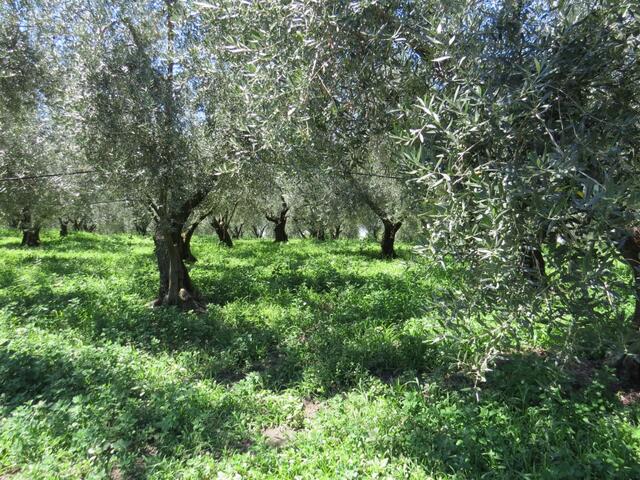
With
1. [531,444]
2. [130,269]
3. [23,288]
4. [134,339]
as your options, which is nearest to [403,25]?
[531,444]

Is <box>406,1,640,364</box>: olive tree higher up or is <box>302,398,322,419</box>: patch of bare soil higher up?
<box>406,1,640,364</box>: olive tree

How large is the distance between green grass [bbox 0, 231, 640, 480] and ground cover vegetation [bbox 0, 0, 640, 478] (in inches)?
1.2

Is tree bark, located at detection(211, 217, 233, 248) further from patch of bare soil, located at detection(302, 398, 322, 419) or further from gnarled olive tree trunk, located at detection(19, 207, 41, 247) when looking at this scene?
patch of bare soil, located at detection(302, 398, 322, 419)

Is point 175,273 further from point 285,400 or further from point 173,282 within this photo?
point 285,400

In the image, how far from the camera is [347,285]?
32.0 feet

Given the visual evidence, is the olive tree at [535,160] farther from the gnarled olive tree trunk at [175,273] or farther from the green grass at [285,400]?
the gnarled olive tree trunk at [175,273]

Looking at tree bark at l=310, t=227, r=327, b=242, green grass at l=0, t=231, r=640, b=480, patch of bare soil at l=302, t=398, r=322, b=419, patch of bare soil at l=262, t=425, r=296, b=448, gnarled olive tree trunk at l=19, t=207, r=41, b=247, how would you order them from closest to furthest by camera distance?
green grass at l=0, t=231, r=640, b=480, patch of bare soil at l=262, t=425, r=296, b=448, patch of bare soil at l=302, t=398, r=322, b=419, gnarled olive tree trunk at l=19, t=207, r=41, b=247, tree bark at l=310, t=227, r=327, b=242

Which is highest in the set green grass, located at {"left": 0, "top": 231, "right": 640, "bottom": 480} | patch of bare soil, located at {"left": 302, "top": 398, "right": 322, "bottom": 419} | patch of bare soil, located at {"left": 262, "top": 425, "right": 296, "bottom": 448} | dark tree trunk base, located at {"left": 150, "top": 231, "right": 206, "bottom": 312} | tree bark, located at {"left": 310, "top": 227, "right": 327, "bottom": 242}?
tree bark, located at {"left": 310, "top": 227, "right": 327, "bottom": 242}

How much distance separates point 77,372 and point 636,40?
654cm

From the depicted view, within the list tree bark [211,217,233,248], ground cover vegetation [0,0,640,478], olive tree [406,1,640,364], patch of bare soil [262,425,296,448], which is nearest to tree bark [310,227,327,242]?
tree bark [211,217,233,248]

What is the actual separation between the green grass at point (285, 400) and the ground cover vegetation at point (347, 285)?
31 millimetres

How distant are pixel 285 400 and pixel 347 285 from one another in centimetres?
503

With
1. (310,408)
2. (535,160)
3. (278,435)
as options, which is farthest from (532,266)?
(310,408)

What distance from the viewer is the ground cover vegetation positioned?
94.3 inches
